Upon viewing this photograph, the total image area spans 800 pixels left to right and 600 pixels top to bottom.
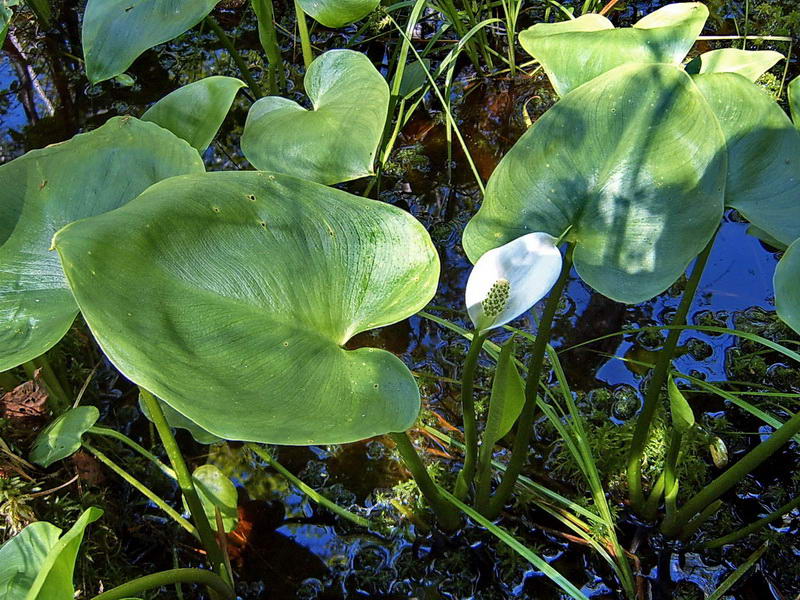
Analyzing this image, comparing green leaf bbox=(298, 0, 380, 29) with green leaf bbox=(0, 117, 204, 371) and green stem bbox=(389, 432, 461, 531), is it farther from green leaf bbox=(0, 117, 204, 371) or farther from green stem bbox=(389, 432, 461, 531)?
green stem bbox=(389, 432, 461, 531)

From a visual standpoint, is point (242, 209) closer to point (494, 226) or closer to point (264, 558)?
point (494, 226)

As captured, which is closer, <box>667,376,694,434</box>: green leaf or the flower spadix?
the flower spadix

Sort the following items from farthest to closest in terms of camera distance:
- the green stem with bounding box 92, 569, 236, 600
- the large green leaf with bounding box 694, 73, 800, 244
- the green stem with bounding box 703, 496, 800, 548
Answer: the green stem with bounding box 703, 496, 800, 548 < the large green leaf with bounding box 694, 73, 800, 244 < the green stem with bounding box 92, 569, 236, 600

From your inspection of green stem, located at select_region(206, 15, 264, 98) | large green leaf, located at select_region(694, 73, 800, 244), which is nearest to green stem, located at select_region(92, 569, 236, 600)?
large green leaf, located at select_region(694, 73, 800, 244)

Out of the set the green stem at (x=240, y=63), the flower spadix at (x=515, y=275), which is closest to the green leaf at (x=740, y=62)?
the flower spadix at (x=515, y=275)

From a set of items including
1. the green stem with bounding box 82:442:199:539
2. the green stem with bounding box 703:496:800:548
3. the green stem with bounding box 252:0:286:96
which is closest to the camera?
the green stem with bounding box 703:496:800:548

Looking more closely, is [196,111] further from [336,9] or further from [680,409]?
[680,409]

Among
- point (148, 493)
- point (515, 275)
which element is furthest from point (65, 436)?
point (515, 275)

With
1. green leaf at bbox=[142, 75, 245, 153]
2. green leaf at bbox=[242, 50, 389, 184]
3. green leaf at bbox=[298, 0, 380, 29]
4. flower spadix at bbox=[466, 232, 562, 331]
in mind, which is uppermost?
green leaf at bbox=[298, 0, 380, 29]
